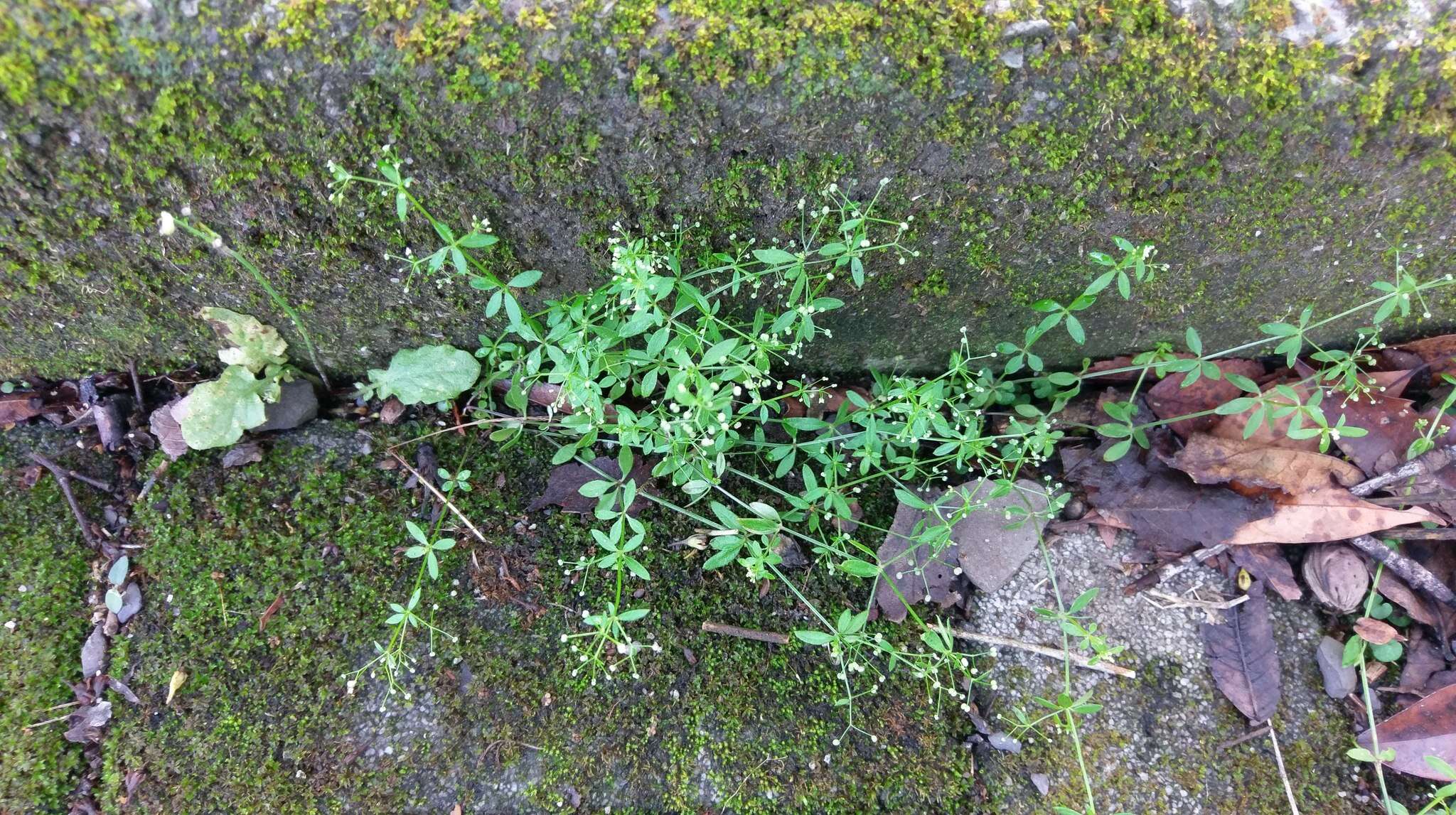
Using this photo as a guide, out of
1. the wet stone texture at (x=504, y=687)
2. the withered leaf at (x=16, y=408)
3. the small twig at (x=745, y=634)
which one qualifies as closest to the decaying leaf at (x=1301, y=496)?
the wet stone texture at (x=504, y=687)

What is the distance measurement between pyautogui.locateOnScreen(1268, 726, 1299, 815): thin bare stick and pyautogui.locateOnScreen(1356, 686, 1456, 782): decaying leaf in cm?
31

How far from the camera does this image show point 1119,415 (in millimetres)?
2777

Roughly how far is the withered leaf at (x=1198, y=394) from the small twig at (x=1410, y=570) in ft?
2.18

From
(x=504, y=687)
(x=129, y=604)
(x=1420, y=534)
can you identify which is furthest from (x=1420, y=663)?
(x=129, y=604)

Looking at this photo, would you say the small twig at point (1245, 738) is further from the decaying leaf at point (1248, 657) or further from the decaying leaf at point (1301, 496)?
the decaying leaf at point (1301, 496)

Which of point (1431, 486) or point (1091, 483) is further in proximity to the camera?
point (1091, 483)

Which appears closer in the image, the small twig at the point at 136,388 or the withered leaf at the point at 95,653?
the withered leaf at the point at 95,653

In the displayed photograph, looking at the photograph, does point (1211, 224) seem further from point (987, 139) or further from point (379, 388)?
point (379, 388)

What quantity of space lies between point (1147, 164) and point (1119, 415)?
1.01 m

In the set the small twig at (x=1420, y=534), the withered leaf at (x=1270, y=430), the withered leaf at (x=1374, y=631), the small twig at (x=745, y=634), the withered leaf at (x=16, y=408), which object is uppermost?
the withered leaf at (x=16, y=408)

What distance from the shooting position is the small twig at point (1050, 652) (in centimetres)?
265

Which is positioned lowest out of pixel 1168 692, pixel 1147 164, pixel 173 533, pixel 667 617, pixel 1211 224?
pixel 1168 692

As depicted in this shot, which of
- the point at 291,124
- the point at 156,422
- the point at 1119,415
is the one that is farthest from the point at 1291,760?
the point at 156,422

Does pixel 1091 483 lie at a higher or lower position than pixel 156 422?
lower
